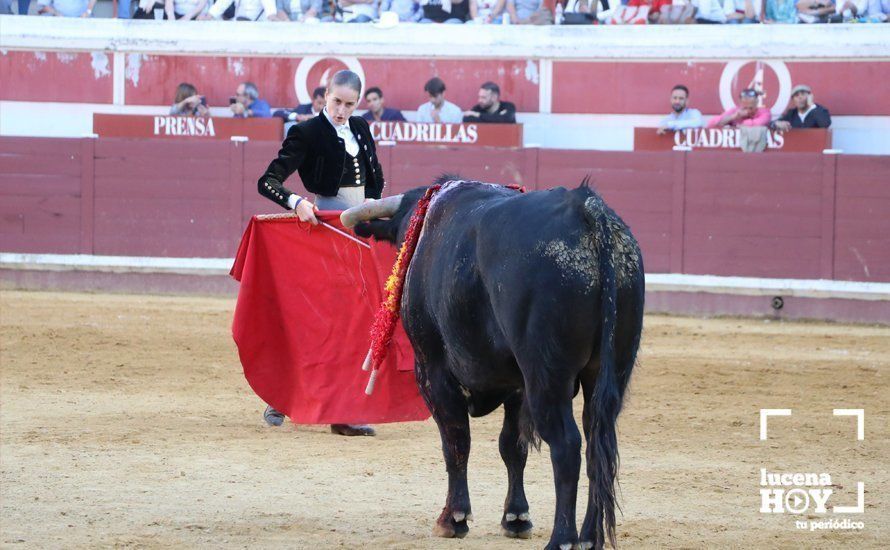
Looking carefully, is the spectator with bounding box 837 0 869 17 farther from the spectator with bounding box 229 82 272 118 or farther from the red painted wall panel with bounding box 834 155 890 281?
the spectator with bounding box 229 82 272 118

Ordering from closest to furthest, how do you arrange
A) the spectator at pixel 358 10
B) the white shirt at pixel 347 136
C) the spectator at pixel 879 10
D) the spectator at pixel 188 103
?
1. the white shirt at pixel 347 136
2. the spectator at pixel 879 10
3. the spectator at pixel 188 103
4. the spectator at pixel 358 10

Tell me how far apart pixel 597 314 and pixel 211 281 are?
373 inches

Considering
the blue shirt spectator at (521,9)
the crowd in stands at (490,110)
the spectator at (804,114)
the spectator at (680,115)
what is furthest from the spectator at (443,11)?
the spectator at (804,114)

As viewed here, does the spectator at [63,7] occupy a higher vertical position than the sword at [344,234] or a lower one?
higher

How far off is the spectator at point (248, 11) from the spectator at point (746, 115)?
4.74 m

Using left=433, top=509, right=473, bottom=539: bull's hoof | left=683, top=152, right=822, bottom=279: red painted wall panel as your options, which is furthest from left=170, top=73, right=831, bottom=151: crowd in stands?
left=433, top=509, right=473, bottom=539: bull's hoof

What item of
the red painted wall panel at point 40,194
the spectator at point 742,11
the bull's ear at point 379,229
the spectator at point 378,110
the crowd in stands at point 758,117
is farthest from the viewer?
the spectator at point 742,11

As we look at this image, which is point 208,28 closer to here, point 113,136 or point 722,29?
point 113,136

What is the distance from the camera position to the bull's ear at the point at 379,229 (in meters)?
4.75

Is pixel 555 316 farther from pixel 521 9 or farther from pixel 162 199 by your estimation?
pixel 521 9

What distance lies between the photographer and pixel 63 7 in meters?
14.6

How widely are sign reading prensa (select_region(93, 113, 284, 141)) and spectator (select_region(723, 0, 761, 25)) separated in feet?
14.4

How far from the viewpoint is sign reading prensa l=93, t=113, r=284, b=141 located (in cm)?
1311

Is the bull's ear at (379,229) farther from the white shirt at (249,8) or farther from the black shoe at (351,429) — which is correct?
the white shirt at (249,8)
